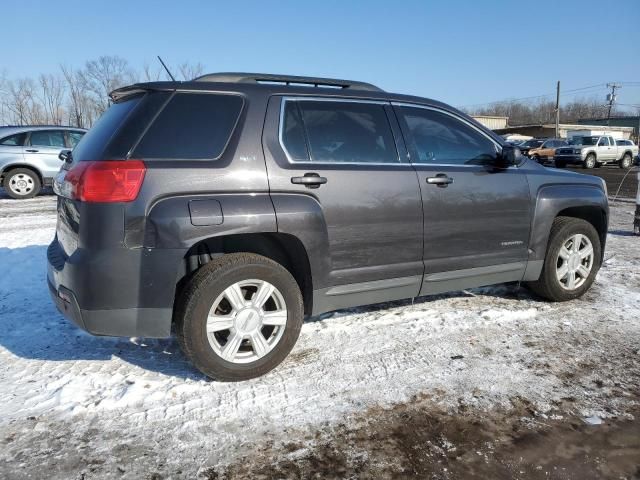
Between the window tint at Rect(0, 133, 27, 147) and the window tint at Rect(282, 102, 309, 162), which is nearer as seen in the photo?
the window tint at Rect(282, 102, 309, 162)

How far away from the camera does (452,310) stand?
4.33 meters

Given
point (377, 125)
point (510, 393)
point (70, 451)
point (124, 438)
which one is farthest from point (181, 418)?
point (377, 125)

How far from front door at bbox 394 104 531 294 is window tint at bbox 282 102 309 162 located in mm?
881

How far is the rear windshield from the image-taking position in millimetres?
2824

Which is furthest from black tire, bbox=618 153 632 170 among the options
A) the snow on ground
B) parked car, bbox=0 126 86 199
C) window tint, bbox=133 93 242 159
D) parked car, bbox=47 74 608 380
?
window tint, bbox=133 93 242 159

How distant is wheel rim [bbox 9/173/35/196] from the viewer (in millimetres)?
11883

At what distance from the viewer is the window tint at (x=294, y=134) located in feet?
10.3

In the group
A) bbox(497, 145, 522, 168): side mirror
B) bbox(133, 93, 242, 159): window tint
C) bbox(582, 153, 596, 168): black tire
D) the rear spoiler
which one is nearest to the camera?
bbox(133, 93, 242, 159): window tint

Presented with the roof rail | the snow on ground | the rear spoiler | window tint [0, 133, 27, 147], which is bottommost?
the snow on ground

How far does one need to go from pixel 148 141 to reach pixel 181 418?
1.59 meters

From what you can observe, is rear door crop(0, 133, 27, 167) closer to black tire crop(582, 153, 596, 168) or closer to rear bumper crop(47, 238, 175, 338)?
rear bumper crop(47, 238, 175, 338)

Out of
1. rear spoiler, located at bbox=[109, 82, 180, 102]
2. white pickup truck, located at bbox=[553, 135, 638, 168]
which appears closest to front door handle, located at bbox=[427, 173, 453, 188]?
rear spoiler, located at bbox=[109, 82, 180, 102]

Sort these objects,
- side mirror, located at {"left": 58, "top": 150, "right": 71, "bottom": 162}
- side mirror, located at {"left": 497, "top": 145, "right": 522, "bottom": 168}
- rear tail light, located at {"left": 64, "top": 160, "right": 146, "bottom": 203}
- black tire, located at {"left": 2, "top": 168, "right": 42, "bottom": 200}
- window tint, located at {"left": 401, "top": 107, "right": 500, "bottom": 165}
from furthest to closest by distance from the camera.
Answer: black tire, located at {"left": 2, "top": 168, "right": 42, "bottom": 200}
side mirror, located at {"left": 497, "top": 145, "right": 522, "bottom": 168}
window tint, located at {"left": 401, "top": 107, "right": 500, "bottom": 165}
side mirror, located at {"left": 58, "top": 150, "right": 71, "bottom": 162}
rear tail light, located at {"left": 64, "top": 160, "right": 146, "bottom": 203}

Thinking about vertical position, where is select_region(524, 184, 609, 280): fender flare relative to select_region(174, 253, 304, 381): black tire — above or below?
above
